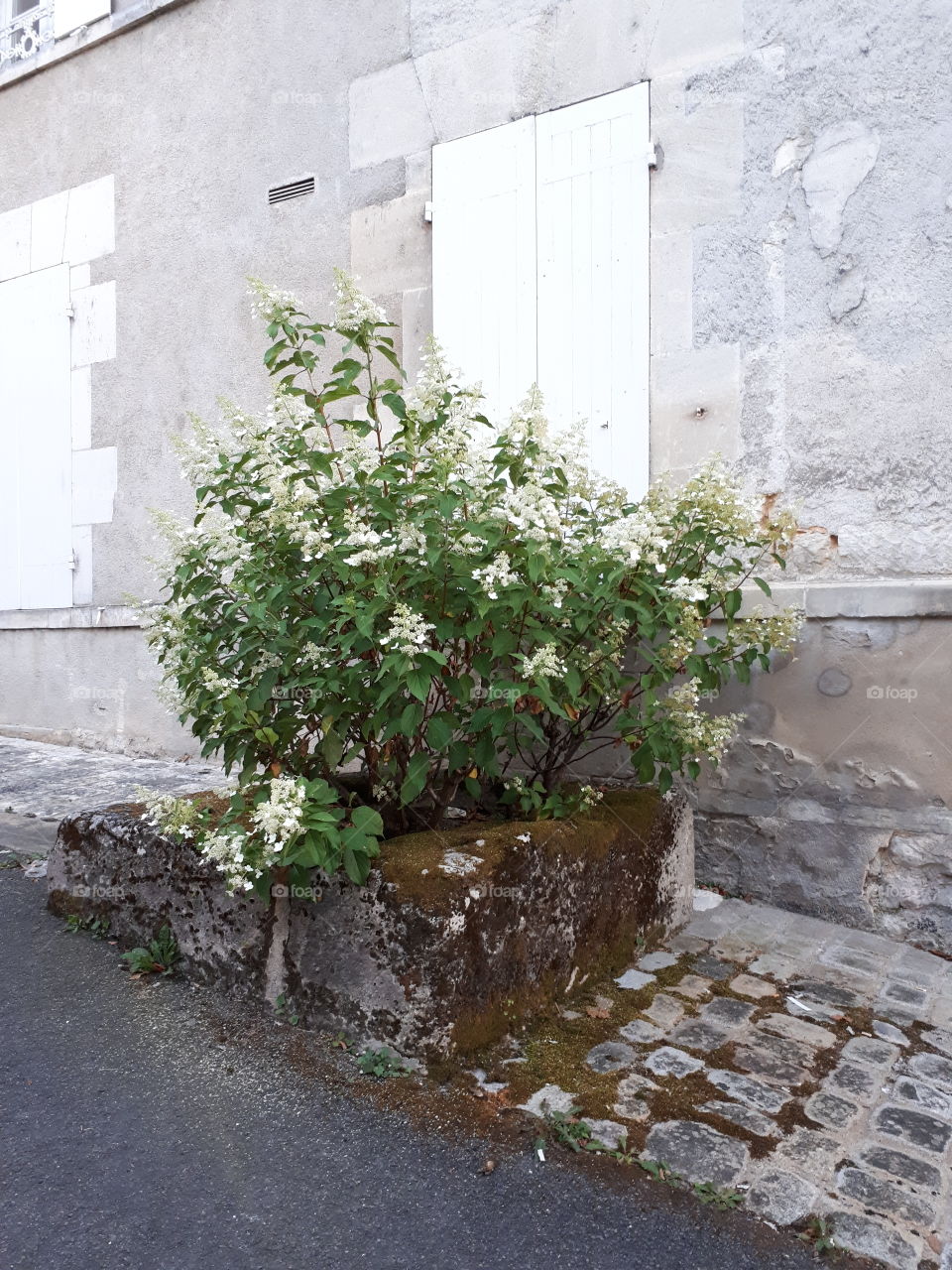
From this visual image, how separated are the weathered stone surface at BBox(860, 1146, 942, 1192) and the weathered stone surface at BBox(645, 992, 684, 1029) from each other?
0.63 m

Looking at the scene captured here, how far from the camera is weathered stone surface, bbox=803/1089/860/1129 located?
235cm

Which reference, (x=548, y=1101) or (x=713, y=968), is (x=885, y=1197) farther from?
(x=713, y=968)

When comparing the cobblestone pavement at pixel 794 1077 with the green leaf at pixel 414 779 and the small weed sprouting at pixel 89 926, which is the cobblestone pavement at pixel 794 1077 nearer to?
the green leaf at pixel 414 779

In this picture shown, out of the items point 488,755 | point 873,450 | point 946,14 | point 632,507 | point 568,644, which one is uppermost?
point 946,14

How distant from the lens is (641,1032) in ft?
8.87

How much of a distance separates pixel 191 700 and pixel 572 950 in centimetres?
141

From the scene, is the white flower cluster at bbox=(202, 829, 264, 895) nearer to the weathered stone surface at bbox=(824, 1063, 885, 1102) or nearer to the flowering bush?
the flowering bush

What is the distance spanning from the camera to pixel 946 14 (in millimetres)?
3533

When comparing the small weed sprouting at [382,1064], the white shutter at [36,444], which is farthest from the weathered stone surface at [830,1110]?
the white shutter at [36,444]

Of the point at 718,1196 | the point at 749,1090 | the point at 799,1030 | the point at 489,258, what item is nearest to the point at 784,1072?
the point at 749,1090

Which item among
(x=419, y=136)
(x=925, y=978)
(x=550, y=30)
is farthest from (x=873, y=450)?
(x=419, y=136)

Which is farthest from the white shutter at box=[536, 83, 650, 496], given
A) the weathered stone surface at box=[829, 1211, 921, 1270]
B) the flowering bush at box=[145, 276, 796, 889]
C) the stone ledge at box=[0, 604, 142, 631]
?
the stone ledge at box=[0, 604, 142, 631]

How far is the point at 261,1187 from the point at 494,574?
1447 millimetres

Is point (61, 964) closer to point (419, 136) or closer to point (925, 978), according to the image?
point (925, 978)
